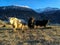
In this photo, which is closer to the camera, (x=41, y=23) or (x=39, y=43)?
(x=39, y=43)

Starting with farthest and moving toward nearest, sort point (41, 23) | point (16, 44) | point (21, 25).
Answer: point (41, 23), point (21, 25), point (16, 44)

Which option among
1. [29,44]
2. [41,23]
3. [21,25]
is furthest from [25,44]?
[41,23]

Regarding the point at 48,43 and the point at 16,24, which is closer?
the point at 48,43

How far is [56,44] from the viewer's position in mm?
14461

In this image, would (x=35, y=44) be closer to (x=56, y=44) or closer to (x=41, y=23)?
(x=56, y=44)

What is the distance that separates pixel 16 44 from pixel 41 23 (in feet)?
55.6

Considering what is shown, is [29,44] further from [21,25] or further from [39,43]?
[21,25]

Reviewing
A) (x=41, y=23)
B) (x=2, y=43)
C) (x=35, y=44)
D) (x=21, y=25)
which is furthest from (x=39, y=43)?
(x=41, y=23)

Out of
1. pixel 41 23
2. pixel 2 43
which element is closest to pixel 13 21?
pixel 41 23

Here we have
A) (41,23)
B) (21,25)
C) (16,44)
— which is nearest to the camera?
(16,44)

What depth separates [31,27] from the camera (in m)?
28.0

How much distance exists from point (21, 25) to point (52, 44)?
13.1 metres

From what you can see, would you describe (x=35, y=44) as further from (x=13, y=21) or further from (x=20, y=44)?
(x=13, y=21)

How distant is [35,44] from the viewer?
47.2ft
